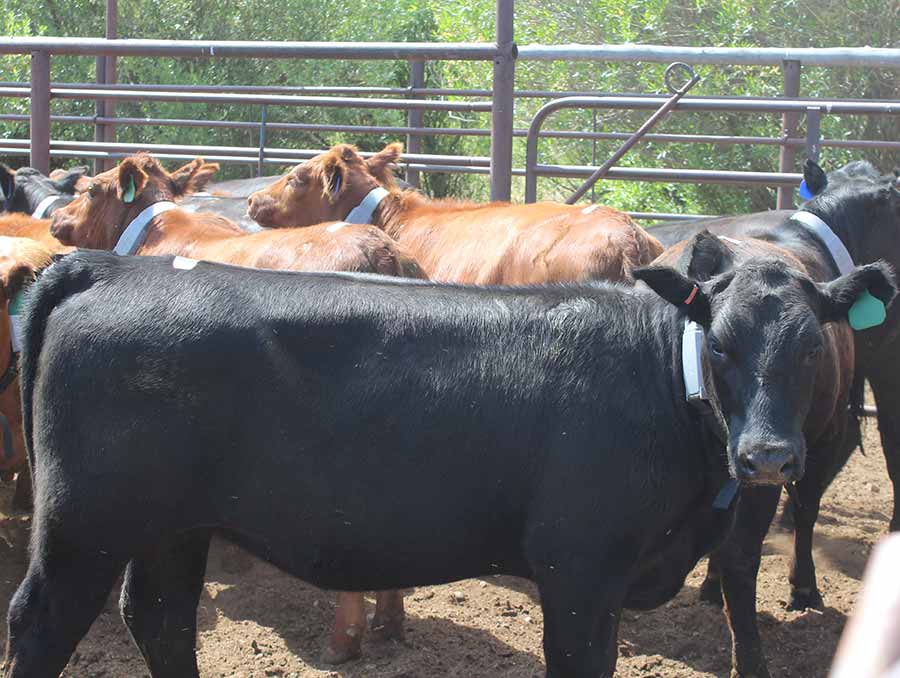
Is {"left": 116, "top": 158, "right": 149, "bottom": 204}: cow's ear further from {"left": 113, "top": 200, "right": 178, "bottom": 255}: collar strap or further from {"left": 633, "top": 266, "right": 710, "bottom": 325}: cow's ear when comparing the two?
{"left": 633, "top": 266, "right": 710, "bottom": 325}: cow's ear

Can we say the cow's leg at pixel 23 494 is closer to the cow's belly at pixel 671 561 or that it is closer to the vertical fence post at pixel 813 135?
the cow's belly at pixel 671 561

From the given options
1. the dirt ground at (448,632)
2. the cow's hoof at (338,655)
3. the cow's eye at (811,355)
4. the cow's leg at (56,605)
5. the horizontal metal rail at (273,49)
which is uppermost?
the horizontal metal rail at (273,49)

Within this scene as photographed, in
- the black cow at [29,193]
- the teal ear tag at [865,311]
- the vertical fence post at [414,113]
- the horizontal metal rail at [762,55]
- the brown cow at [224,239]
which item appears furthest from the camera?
the vertical fence post at [414,113]

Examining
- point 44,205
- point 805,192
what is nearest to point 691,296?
point 805,192

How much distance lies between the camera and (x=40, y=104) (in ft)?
21.6

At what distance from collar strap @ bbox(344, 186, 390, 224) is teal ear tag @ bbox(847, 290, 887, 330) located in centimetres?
365

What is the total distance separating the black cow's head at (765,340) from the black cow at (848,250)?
1.79m

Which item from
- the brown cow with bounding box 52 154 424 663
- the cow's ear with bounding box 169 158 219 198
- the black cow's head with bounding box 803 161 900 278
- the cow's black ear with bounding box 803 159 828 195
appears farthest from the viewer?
the cow's ear with bounding box 169 158 219 198

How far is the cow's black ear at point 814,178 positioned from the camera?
5641 mm

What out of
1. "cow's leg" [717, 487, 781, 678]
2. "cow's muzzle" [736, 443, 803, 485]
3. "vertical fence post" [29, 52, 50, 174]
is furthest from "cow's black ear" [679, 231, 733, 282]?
"vertical fence post" [29, 52, 50, 174]

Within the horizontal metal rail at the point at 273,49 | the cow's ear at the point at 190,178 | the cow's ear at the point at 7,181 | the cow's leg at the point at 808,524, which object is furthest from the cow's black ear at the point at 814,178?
the cow's ear at the point at 7,181

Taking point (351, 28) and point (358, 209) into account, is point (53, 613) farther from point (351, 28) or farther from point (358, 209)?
point (351, 28)

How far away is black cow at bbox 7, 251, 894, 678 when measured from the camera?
315cm

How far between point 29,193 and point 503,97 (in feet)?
13.2
